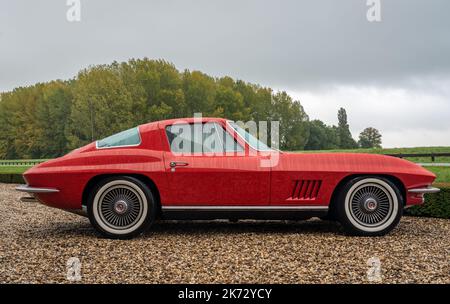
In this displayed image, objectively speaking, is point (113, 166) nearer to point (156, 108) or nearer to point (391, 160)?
point (391, 160)

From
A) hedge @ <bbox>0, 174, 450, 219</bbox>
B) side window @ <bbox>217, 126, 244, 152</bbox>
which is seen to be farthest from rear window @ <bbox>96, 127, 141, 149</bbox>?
hedge @ <bbox>0, 174, 450, 219</bbox>

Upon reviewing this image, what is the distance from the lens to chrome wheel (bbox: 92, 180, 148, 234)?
19.6ft

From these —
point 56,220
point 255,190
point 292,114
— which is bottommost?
point 56,220

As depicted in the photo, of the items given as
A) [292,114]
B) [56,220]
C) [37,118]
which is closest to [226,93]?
[292,114]

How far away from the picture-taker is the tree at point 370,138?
4287 inches

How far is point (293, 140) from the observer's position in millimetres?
58750

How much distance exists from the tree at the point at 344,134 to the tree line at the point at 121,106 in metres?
33.2

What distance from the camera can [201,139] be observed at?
242 inches

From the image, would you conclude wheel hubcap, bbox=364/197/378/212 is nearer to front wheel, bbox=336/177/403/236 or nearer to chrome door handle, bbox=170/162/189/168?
front wheel, bbox=336/177/403/236

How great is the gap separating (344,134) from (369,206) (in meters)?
94.7

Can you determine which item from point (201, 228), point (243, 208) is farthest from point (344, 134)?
point (243, 208)
